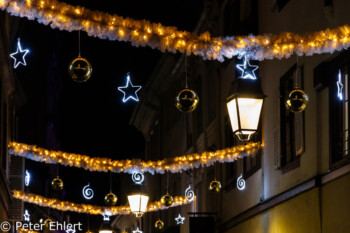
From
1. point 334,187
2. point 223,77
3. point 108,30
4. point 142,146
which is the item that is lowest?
point 334,187

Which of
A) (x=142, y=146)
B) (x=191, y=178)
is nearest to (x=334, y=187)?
(x=191, y=178)

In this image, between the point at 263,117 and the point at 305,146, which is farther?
the point at 263,117

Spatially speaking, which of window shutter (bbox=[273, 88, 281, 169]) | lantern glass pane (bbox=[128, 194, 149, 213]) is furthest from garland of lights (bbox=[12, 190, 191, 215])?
window shutter (bbox=[273, 88, 281, 169])

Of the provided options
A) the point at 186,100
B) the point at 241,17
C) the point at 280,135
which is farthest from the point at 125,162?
the point at 186,100

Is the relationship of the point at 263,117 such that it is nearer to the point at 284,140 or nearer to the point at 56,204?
the point at 284,140

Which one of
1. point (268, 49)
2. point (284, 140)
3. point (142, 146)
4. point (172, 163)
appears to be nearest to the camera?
point (268, 49)

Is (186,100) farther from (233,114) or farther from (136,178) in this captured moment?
(136,178)

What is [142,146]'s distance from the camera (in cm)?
5531

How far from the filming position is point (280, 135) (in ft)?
70.2

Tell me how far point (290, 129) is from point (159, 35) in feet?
29.5

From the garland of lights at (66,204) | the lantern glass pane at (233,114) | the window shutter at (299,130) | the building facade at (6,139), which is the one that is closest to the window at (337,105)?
the window shutter at (299,130)

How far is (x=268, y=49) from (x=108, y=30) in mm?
2398

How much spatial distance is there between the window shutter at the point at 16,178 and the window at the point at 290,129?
39.3 ft

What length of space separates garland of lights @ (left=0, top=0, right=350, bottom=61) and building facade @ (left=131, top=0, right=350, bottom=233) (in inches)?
21.2
